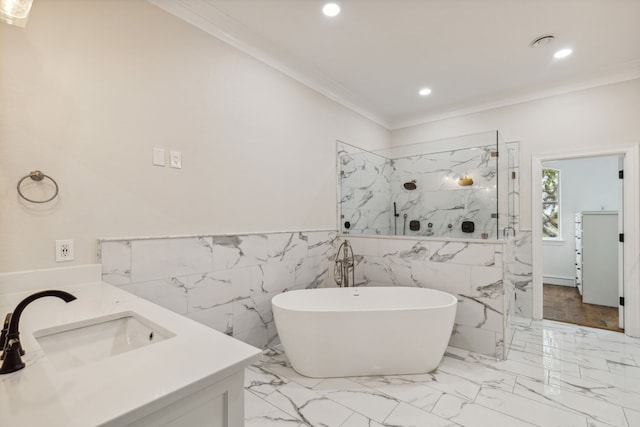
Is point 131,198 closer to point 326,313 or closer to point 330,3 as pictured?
point 326,313

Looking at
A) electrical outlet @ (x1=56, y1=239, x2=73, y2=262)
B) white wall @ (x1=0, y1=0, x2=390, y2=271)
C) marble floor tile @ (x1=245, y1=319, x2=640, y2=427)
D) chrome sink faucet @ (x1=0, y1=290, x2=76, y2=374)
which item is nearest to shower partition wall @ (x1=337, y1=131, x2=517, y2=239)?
white wall @ (x1=0, y1=0, x2=390, y2=271)

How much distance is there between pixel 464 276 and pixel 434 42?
7.00 feet

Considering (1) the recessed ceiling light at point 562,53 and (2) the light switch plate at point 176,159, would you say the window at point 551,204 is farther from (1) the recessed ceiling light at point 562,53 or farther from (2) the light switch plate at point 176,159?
(2) the light switch plate at point 176,159

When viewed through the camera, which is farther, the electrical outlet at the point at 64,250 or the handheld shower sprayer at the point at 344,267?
the handheld shower sprayer at the point at 344,267

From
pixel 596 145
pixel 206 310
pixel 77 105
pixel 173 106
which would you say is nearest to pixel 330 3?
pixel 173 106

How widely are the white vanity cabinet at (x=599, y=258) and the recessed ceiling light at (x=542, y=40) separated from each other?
3.10m

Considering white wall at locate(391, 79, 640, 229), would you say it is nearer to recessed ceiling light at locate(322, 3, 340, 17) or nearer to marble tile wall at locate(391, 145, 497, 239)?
marble tile wall at locate(391, 145, 497, 239)

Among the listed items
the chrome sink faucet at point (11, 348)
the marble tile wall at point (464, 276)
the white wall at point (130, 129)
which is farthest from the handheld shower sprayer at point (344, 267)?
the chrome sink faucet at point (11, 348)

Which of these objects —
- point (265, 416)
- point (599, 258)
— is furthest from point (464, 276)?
point (599, 258)

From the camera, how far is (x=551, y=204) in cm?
558

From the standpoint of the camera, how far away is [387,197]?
159 inches

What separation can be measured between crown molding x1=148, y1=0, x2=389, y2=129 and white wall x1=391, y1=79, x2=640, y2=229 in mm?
1899

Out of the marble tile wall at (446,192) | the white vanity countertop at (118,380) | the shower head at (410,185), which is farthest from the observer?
the shower head at (410,185)

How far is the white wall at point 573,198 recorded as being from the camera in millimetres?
5066
